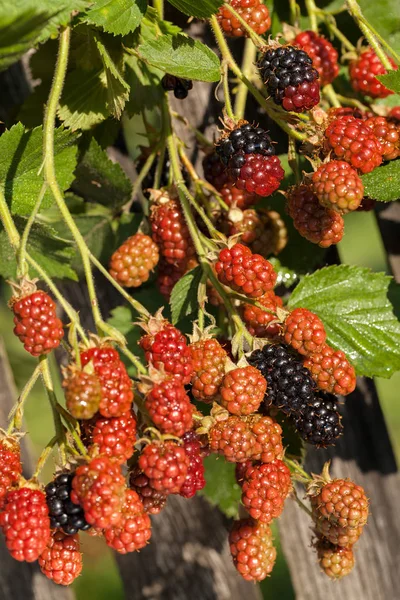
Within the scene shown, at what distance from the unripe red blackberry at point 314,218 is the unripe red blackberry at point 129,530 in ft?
1.72

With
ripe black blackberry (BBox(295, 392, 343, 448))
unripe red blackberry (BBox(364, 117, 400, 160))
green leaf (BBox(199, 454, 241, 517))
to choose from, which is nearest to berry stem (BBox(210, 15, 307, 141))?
unripe red blackberry (BBox(364, 117, 400, 160))

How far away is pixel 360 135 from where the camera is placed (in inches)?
46.9

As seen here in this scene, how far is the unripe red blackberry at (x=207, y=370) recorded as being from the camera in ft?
3.91

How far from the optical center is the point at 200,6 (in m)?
1.25

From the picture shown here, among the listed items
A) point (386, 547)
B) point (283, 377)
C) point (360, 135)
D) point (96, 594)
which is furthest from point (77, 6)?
point (96, 594)

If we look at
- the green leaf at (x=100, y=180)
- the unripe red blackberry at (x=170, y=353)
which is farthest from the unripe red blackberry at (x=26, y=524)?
the green leaf at (x=100, y=180)

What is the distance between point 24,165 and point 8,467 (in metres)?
0.54

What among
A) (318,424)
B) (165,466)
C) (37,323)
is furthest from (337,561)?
(37,323)

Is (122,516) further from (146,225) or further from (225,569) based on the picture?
(225,569)

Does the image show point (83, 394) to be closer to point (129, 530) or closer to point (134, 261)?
point (129, 530)

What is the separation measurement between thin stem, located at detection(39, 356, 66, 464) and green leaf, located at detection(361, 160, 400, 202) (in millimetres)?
614

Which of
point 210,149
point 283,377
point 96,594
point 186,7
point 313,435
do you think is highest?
point 186,7

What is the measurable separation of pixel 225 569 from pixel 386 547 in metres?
0.50

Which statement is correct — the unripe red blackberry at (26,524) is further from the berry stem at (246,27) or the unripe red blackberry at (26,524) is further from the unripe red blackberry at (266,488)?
the berry stem at (246,27)
